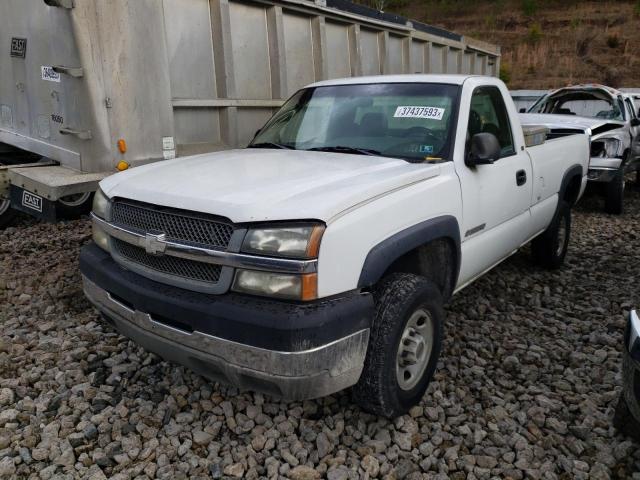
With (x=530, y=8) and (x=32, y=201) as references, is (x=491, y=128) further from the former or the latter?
(x=530, y=8)

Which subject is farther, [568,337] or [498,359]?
[568,337]

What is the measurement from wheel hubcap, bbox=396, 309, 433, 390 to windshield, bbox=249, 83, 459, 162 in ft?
3.18

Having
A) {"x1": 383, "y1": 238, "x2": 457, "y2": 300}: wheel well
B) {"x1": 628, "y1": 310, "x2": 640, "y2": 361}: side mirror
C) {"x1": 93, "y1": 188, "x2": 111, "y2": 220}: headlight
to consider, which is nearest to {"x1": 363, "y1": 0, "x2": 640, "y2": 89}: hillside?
{"x1": 383, "y1": 238, "x2": 457, "y2": 300}: wheel well

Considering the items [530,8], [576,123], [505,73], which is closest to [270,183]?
[576,123]

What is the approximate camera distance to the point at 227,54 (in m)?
5.34

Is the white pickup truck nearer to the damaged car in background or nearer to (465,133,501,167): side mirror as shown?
(465,133,501,167): side mirror

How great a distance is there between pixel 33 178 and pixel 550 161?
4325mm

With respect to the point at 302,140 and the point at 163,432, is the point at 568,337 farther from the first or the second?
the point at 163,432

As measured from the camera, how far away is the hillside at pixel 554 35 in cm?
3819

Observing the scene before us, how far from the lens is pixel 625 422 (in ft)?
8.95

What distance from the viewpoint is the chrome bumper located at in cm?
230

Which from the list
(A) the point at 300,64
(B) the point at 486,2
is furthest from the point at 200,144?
(B) the point at 486,2

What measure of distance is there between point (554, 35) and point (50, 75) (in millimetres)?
47360

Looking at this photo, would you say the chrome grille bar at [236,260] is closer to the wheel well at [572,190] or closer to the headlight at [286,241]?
the headlight at [286,241]
